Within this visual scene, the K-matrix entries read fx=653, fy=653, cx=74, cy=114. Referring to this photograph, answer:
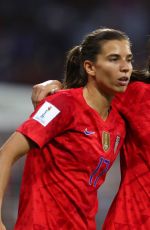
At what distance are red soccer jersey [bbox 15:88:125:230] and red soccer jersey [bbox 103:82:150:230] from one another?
0.20 meters

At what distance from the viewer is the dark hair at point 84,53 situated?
8.70ft

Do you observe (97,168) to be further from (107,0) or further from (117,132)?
(107,0)

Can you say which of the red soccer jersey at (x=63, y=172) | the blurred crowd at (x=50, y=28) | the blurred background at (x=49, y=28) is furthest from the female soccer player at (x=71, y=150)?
the blurred crowd at (x=50, y=28)

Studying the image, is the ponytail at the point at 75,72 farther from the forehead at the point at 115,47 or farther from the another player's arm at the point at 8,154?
the another player's arm at the point at 8,154

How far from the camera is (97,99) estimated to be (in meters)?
2.63

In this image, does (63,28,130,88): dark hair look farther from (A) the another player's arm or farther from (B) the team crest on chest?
(A) the another player's arm

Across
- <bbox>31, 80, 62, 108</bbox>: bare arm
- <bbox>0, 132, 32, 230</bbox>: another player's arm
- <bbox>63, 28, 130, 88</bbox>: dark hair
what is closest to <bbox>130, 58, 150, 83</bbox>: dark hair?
<bbox>63, 28, 130, 88</bbox>: dark hair

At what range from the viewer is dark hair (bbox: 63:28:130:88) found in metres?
2.65

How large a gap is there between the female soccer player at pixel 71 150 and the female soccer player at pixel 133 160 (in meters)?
0.13

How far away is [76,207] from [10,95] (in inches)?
151

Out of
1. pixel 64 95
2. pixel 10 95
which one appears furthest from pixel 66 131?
pixel 10 95

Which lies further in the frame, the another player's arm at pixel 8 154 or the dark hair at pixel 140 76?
the dark hair at pixel 140 76

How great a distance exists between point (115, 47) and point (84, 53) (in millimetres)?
160

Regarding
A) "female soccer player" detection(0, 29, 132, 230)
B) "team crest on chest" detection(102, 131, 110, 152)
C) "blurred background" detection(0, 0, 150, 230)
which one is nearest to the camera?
"female soccer player" detection(0, 29, 132, 230)
